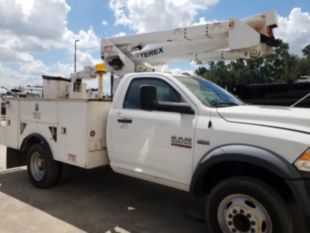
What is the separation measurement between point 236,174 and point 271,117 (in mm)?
741

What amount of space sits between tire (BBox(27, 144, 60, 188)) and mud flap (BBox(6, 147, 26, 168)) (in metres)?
0.52

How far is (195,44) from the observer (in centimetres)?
582

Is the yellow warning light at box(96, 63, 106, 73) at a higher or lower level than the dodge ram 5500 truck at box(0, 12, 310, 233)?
higher

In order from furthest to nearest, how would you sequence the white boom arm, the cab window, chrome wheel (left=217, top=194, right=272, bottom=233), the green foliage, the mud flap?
the green foliage, the mud flap, the white boom arm, the cab window, chrome wheel (left=217, top=194, right=272, bottom=233)

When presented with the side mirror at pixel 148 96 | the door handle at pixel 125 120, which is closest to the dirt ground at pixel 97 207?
the door handle at pixel 125 120

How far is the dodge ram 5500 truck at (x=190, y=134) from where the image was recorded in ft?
10.3

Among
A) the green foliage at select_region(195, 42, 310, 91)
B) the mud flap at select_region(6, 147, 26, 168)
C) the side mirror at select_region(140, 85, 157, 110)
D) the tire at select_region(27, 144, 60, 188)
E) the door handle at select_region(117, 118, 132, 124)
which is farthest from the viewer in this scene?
the green foliage at select_region(195, 42, 310, 91)

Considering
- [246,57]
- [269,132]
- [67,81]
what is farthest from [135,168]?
[67,81]

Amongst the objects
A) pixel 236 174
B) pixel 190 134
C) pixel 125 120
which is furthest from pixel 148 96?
pixel 236 174

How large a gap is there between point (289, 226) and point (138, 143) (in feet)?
6.90

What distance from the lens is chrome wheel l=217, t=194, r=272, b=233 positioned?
3.17 m

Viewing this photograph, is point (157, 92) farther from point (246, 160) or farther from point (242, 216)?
point (242, 216)

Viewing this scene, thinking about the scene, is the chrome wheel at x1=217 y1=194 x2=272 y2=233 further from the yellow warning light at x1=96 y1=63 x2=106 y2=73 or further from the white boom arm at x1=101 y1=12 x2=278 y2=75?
the yellow warning light at x1=96 y1=63 x2=106 y2=73

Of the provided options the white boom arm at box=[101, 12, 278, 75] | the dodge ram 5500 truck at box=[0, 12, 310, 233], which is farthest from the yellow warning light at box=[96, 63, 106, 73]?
the white boom arm at box=[101, 12, 278, 75]
